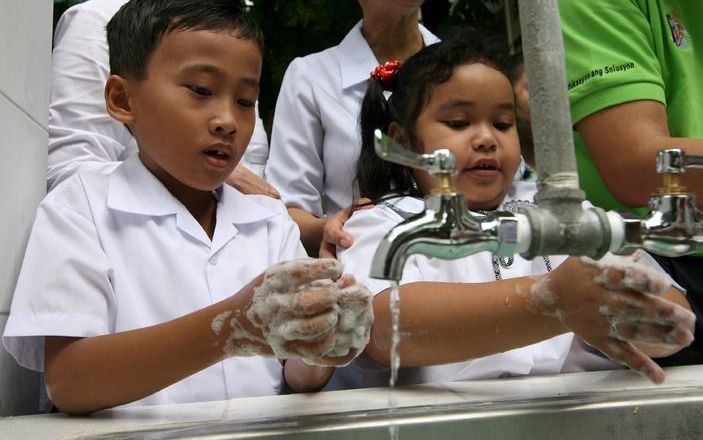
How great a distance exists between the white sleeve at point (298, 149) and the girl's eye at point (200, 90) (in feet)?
1.65

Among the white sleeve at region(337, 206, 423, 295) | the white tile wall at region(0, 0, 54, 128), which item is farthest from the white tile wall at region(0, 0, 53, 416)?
the white sleeve at region(337, 206, 423, 295)

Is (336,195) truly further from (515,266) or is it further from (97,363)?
(97,363)

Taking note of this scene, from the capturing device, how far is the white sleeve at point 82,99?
153 cm

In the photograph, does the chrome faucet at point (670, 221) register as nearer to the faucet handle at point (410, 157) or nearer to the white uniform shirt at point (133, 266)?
the faucet handle at point (410, 157)

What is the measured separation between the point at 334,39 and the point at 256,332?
255 centimetres

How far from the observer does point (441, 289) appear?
1129mm

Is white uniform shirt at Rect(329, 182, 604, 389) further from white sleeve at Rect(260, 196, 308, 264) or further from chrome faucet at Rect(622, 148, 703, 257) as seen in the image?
chrome faucet at Rect(622, 148, 703, 257)

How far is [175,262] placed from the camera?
1191mm

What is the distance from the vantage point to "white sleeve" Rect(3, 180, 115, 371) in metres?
1.04

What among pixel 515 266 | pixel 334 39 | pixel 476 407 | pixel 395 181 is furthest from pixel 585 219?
pixel 334 39

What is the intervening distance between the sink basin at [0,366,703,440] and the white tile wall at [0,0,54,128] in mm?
423

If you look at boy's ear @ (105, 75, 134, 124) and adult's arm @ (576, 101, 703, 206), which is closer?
adult's arm @ (576, 101, 703, 206)

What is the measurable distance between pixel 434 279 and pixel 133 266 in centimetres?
41

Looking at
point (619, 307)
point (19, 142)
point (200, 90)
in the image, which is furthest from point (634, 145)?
point (19, 142)
